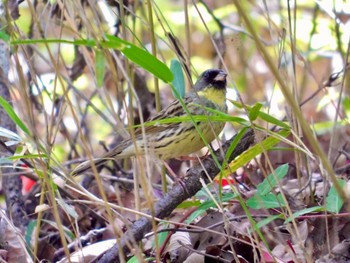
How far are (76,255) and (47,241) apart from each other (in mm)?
361

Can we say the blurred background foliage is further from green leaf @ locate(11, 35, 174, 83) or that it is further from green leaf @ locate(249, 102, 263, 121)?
green leaf @ locate(249, 102, 263, 121)

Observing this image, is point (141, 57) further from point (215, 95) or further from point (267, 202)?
point (215, 95)

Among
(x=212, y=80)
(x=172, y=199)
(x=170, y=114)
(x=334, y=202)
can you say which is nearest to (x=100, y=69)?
(x=172, y=199)

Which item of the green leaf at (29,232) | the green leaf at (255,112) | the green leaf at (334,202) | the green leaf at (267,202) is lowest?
the green leaf at (29,232)

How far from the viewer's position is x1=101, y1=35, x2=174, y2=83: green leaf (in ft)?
6.11

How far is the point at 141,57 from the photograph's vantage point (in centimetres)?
197

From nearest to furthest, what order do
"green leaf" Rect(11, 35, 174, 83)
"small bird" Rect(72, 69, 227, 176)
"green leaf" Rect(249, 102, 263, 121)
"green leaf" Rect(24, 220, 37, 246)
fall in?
"green leaf" Rect(11, 35, 174, 83), "green leaf" Rect(249, 102, 263, 121), "green leaf" Rect(24, 220, 37, 246), "small bird" Rect(72, 69, 227, 176)

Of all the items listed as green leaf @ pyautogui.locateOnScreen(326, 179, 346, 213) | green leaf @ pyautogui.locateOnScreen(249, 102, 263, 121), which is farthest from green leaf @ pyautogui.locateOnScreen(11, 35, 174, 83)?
green leaf @ pyautogui.locateOnScreen(326, 179, 346, 213)

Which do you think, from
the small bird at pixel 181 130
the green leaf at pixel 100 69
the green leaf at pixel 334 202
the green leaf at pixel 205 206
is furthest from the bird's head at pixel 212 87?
the green leaf at pixel 100 69

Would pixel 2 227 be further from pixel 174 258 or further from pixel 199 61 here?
pixel 199 61

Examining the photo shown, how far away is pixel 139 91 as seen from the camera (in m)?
3.85

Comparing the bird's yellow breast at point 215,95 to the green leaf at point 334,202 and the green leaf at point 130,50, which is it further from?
the green leaf at point 130,50

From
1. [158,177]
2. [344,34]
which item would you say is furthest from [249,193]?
[344,34]

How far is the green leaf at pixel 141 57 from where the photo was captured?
6.11ft
